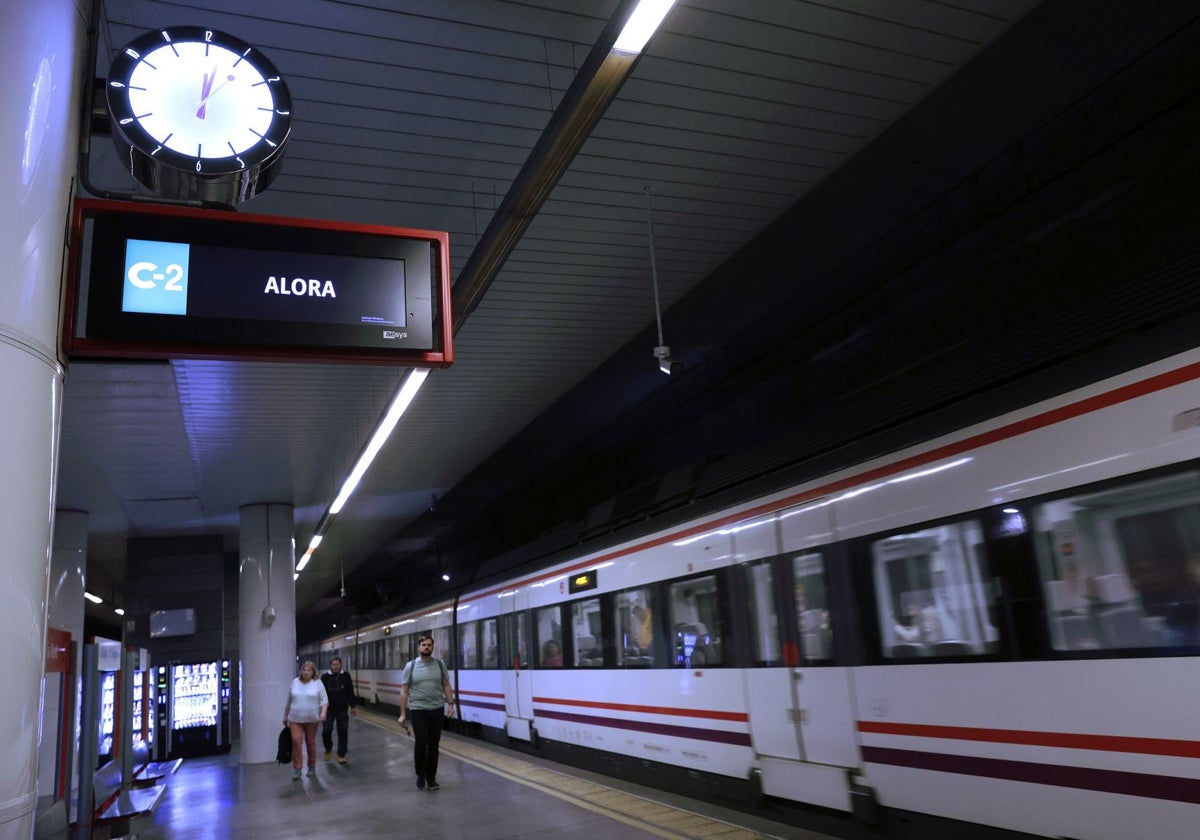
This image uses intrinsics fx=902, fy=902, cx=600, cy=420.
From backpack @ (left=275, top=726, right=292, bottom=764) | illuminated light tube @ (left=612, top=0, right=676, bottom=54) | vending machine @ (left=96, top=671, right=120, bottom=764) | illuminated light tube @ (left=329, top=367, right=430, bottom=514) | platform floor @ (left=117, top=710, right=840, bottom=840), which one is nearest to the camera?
illuminated light tube @ (left=612, top=0, right=676, bottom=54)

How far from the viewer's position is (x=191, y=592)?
1762 centimetres

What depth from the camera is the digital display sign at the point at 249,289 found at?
3.18 meters

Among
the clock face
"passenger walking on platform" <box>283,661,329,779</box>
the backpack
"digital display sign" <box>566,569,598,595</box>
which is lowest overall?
the backpack

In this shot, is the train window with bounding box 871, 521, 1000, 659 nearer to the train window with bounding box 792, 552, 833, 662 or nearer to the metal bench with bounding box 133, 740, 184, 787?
the train window with bounding box 792, 552, 833, 662

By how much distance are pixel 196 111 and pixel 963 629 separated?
4193 mm

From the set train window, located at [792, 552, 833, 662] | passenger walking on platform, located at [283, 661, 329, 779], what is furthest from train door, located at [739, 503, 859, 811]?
passenger walking on platform, located at [283, 661, 329, 779]

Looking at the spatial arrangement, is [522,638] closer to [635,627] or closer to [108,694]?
[635,627]

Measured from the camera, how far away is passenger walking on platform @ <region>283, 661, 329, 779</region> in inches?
390

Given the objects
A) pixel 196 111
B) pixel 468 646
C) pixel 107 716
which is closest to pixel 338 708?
pixel 468 646

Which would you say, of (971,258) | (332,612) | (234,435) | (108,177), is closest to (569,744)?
(234,435)

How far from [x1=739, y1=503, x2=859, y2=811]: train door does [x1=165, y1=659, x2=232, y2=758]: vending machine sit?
456 inches

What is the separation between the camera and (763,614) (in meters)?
6.25

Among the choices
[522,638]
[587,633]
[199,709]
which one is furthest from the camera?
[199,709]

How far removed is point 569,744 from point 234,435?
5.56 meters
